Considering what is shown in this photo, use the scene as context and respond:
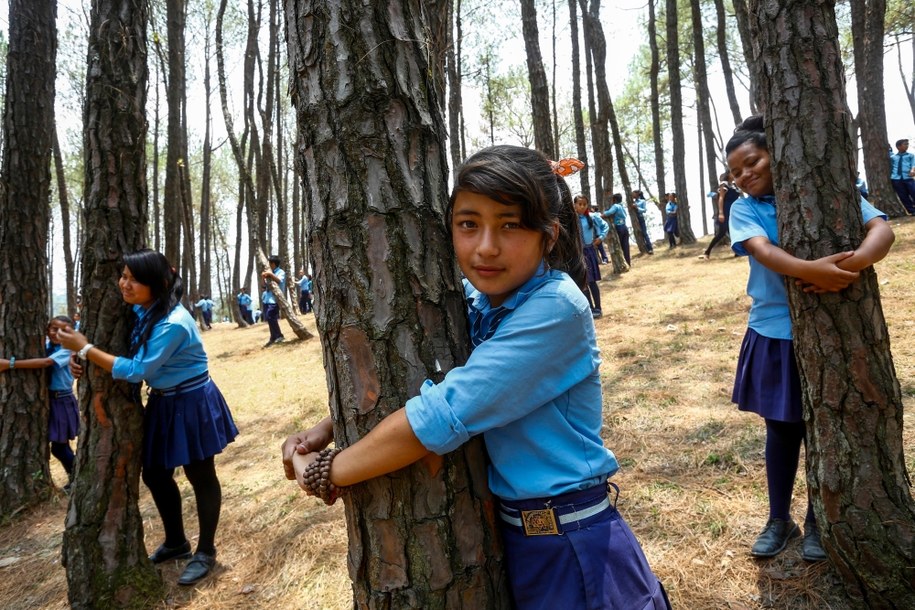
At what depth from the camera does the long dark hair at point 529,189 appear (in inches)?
50.2

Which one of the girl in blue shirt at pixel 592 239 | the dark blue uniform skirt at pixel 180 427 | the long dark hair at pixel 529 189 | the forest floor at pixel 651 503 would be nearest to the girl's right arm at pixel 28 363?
the forest floor at pixel 651 503

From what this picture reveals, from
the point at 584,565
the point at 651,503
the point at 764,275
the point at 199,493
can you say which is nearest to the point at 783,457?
the point at 764,275

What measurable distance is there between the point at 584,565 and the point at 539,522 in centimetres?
13

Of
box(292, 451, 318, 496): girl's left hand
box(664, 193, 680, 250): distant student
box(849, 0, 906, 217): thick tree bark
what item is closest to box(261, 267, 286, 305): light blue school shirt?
box(664, 193, 680, 250): distant student

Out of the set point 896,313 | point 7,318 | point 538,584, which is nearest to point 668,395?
point 896,313

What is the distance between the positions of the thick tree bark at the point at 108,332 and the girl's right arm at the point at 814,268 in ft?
10.5

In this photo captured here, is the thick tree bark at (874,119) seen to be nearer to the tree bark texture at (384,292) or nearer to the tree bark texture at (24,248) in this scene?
the tree bark texture at (384,292)

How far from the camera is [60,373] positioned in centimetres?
494

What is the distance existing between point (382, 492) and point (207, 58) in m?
20.2

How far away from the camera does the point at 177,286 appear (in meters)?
3.37

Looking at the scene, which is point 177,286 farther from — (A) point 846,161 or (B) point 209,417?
(A) point 846,161

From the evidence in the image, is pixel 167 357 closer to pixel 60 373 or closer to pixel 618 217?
pixel 60 373

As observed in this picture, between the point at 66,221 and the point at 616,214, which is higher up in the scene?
the point at 66,221

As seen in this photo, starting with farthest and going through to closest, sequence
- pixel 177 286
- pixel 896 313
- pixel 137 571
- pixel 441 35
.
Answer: pixel 896 313 < pixel 441 35 < pixel 177 286 < pixel 137 571
